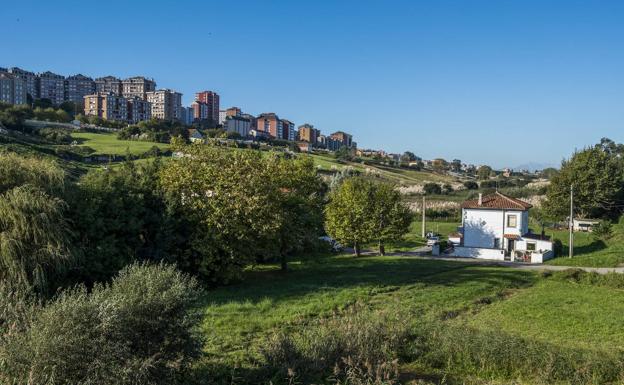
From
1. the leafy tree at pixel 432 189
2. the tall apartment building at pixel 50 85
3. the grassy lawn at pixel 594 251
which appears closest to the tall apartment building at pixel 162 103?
the tall apartment building at pixel 50 85

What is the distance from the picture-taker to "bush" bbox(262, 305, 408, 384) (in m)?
11.3

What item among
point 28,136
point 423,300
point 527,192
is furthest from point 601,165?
point 28,136

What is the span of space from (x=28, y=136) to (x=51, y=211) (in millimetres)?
81901

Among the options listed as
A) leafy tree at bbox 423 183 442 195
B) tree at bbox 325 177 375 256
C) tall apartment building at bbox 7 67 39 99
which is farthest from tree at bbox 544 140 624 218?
tall apartment building at bbox 7 67 39 99

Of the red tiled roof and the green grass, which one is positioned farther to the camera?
the red tiled roof

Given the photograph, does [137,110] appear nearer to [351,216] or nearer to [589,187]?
[589,187]

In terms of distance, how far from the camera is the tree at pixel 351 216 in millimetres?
39250

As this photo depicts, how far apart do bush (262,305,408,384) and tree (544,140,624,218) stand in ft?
171

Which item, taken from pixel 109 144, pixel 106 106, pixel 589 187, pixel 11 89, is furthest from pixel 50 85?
pixel 589 187

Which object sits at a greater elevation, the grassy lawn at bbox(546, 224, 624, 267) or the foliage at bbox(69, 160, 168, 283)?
the foliage at bbox(69, 160, 168, 283)

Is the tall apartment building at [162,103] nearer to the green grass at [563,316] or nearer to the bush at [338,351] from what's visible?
the green grass at [563,316]

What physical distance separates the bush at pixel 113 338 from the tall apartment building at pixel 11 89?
160 meters

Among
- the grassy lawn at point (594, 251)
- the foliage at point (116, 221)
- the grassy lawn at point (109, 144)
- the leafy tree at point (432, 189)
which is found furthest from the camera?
the leafy tree at point (432, 189)

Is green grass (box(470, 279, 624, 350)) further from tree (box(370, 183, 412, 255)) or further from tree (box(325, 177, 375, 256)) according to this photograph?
tree (box(325, 177, 375, 256))
